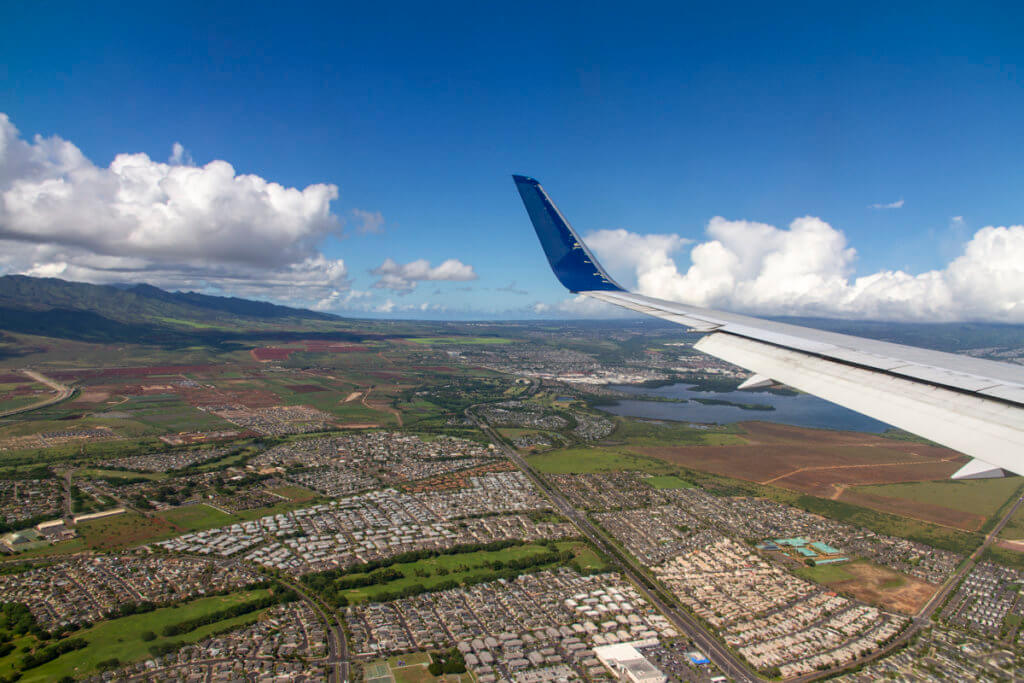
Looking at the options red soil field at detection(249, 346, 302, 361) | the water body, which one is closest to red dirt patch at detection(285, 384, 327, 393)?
red soil field at detection(249, 346, 302, 361)

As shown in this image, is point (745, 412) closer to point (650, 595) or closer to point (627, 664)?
point (650, 595)

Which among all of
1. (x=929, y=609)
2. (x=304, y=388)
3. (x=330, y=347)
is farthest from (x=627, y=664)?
(x=330, y=347)

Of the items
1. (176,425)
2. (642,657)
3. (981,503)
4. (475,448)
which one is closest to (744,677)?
(642,657)

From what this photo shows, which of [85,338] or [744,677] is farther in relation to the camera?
[85,338]

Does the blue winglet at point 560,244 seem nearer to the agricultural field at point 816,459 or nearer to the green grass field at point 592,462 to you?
the green grass field at point 592,462

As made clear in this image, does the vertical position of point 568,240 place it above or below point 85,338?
above

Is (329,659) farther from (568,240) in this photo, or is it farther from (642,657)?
(568,240)

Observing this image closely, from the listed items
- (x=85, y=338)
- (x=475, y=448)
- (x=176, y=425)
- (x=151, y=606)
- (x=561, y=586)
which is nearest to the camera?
(x=151, y=606)

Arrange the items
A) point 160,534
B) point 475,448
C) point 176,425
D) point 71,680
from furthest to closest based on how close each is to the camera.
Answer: point 176,425
point 475,448
point 160,534
point 71,680
